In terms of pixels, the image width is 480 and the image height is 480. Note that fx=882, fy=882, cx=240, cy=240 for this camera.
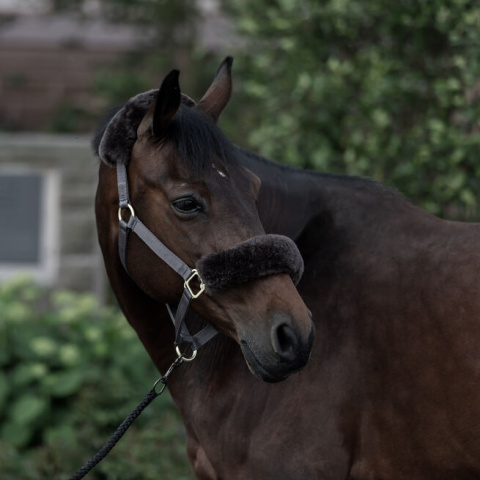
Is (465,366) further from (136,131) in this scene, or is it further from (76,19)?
(76,19)

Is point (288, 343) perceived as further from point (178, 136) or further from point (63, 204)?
point (63, 204)

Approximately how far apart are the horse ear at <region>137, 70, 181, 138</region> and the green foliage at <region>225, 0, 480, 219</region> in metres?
2.04

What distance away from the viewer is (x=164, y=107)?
267cm

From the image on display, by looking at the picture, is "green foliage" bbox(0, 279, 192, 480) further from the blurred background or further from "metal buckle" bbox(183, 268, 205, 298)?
"metal buckle" bbox(183, 268, 205, 298)

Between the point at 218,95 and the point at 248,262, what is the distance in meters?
0.78

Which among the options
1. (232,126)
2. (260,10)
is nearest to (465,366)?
(260,10)

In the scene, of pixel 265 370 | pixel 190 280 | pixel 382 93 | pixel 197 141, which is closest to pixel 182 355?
pixel 190 280

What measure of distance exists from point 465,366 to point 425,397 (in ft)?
0.52

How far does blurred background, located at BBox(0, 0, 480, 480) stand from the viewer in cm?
450

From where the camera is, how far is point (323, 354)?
2.82 metres

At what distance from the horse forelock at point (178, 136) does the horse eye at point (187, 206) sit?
99 millimetres

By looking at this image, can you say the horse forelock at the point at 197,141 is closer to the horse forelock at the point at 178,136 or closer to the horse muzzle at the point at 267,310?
the horse forelock at the point at 178,136

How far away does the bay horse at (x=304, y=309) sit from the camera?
2.62 m

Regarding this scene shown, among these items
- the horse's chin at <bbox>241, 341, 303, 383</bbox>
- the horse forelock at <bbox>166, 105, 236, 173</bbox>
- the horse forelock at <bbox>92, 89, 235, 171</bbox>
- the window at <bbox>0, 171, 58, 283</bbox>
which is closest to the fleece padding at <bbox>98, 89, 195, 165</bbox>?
the horse forelock at <bbox>92, 89, 235, 171</bbox>
